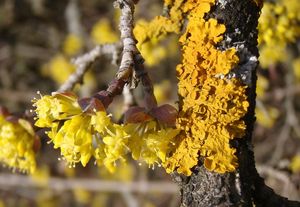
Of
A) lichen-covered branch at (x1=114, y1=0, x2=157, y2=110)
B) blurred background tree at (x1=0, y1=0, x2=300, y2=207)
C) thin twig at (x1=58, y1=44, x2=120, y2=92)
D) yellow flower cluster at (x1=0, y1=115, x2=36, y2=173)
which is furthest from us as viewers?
blurred background tree at (x1=0, y1=0, x2=300, y2=207)

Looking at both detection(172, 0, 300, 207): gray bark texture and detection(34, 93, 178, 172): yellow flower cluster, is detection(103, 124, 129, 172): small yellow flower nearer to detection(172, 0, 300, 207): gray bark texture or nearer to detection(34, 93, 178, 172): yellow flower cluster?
detection(34, 93, 178, 172): yellow flower cluster

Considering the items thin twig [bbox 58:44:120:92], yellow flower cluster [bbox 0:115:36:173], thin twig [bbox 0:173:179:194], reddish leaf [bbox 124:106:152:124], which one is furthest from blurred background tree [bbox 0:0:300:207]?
reddish leaf [bbox 124:106:152:124]

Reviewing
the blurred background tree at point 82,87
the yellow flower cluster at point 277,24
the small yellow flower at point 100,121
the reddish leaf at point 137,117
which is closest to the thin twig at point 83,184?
the blurred background tree at point 82,87

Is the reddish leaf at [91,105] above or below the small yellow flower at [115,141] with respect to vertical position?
above

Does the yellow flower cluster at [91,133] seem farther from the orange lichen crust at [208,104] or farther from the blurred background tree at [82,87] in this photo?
the blurred background tree at [82,87]

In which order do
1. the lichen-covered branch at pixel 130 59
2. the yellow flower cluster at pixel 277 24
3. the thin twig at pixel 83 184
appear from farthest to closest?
the thin twig at pixel 83 184 < the yellow flower cluster at pixel 277 24 < the lichen-covered branch at pixel 130 59

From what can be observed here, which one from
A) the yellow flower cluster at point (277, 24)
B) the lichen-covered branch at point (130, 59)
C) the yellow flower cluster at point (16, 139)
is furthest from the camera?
the yellow flower cluster at point (277, 24)

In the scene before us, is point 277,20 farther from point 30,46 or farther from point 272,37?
point 30,46
